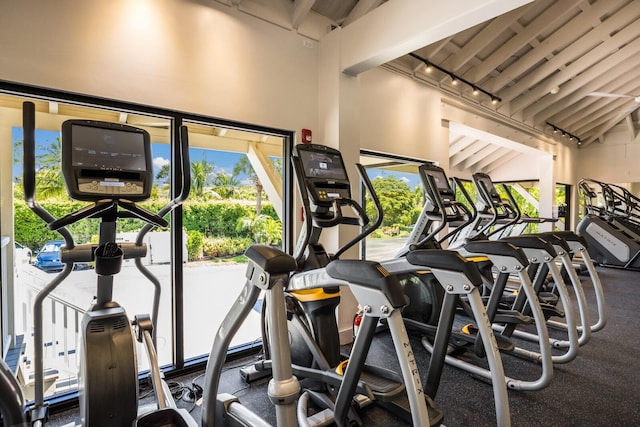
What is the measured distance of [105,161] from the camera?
163 cm

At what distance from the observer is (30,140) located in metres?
1.48

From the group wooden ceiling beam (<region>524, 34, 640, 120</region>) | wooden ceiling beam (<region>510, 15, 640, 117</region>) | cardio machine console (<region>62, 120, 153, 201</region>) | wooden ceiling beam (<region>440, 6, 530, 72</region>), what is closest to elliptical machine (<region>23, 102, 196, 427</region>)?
cardio machine console (<region>62, 120, 153, 201</region>)

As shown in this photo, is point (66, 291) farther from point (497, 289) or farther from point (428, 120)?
point (428, 120)

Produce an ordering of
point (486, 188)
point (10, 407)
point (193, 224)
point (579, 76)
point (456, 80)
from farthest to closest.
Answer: point (579, 76), point (456, 80), point (486, 188), point (193, 224), point (10, 407)

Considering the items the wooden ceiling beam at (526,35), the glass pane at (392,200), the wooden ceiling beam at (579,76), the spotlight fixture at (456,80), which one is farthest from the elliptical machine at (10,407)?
the wooden ceiling beam at (579,76)

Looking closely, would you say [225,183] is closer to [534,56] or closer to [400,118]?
[400,118]

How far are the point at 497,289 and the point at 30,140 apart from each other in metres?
3.12

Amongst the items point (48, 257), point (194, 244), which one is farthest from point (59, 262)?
point (194, 244)

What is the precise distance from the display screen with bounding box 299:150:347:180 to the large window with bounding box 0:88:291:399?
1.01 metres

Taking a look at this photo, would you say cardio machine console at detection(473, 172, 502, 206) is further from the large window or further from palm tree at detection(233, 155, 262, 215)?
palm tree at detection(233, 155, 262, 215)

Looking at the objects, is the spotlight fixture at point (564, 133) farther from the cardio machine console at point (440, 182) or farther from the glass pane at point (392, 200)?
the cardio machine console at point (440, 182)

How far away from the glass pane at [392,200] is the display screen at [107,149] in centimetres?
326

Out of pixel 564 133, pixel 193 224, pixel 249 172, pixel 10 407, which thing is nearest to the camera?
pixel 10 407

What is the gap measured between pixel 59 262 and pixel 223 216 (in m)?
1.33
